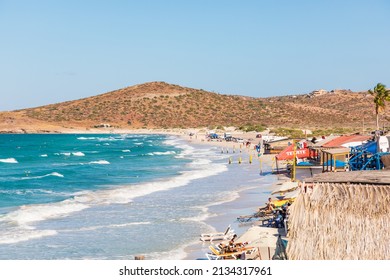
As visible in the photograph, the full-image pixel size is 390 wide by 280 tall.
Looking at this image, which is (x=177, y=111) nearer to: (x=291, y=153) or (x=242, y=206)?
(x=291, y=153)

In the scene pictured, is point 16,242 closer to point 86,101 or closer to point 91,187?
point 91,187

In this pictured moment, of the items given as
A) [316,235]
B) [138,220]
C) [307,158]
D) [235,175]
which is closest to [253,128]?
[235,175]

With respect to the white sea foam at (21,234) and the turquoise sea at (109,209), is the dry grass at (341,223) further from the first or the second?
the white sea foam at (21,234)

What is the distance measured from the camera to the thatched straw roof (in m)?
11.1

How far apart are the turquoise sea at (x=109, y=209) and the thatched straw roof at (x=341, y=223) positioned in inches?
234

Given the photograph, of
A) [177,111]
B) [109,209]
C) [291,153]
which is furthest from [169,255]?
[177,111]

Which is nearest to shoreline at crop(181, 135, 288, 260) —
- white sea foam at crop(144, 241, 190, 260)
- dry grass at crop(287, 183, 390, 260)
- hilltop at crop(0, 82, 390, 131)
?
white sea foam at crop(144, 241, 190, 260)

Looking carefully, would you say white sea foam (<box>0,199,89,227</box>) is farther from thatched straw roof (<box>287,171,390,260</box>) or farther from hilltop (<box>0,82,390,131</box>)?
hilltop (<box>0,82,390,131</box>)

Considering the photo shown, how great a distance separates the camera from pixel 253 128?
9631 cm

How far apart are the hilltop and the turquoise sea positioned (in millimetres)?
75968

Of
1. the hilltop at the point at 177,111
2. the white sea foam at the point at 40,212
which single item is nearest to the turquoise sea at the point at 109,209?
the white sea foam at the point at 40,212
